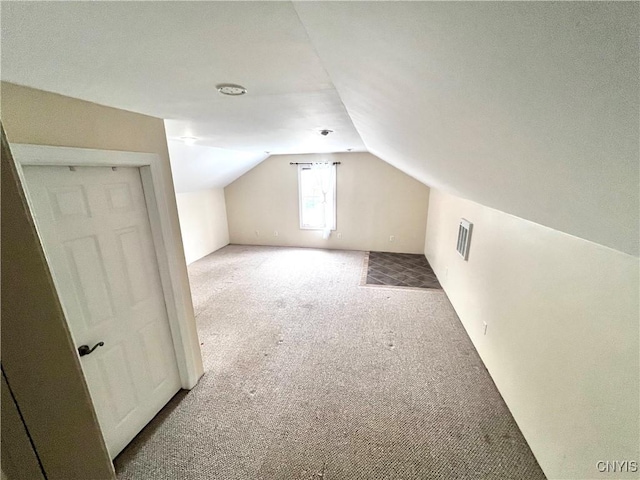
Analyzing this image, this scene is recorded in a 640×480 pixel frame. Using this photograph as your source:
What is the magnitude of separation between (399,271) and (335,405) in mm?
2996

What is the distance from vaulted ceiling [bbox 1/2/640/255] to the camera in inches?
12.9

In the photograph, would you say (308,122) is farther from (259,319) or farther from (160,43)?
(259,319)

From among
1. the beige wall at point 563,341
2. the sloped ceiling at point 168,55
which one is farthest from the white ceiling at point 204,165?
the beige wall at point 563,341

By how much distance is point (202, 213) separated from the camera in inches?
208

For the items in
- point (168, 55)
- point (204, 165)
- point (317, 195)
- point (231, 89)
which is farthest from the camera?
point (317, 195)

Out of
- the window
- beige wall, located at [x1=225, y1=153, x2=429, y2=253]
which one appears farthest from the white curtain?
beige wall, located at [x1=225, y1=153, x2=429, y2=253]

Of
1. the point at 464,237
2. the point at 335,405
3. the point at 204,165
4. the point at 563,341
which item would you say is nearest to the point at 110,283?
the point at 335,405

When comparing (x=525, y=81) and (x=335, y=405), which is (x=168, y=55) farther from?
(x=335, y=405)

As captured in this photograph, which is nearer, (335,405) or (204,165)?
(335,405)

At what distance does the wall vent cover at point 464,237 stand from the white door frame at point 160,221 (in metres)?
2.90

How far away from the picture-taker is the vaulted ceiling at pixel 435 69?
328mm

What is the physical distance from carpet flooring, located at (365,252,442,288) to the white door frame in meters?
2.75

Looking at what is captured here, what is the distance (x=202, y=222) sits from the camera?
531 centimetres

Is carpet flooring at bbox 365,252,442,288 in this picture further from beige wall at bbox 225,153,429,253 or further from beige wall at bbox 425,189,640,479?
beige wall at bbox 425,189,640,479
